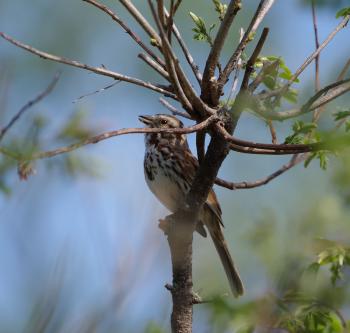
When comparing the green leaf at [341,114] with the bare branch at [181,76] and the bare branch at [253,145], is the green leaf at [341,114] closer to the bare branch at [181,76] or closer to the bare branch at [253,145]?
the bare branch at [253,145]

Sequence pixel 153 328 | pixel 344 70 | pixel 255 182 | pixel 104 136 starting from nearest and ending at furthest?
pixel 104 136
pixel 153 328
pixel 344 70
pixel 255 182

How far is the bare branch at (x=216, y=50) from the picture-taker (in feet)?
9.61

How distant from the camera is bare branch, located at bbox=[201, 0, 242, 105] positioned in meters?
2.93

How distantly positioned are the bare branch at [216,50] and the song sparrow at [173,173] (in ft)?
5.92

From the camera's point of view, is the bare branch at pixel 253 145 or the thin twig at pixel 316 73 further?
the thin twig at pixel 316 73

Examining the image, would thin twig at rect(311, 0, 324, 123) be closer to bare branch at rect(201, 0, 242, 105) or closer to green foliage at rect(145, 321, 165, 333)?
bare branch at rect(201, 0, 242, 105)

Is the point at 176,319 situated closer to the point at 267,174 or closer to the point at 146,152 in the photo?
the point at 267,174

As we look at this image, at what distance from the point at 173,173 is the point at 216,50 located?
6.92 feet

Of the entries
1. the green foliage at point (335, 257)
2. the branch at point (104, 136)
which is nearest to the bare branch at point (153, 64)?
the branch at point (104, 136)

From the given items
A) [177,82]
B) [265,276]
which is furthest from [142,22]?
[265,276]

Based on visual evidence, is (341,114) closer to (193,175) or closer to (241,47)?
(241,47)

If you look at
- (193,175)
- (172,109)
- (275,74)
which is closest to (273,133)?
(275,74)

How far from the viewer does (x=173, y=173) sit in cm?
507

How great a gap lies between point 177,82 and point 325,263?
95 centimetres
